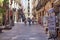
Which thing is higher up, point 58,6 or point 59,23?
point 58,6

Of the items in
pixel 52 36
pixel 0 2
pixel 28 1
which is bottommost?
pixel 52 36

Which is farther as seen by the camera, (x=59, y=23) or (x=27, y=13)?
(x=27, y=13)

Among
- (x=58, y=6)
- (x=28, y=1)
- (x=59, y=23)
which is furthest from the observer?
(x=28, y=1)

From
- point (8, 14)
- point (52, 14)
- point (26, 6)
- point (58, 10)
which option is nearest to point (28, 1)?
point (26, 6)

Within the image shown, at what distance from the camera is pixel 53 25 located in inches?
648

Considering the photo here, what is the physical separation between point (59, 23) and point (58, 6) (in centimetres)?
457

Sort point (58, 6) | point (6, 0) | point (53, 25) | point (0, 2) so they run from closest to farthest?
1. point (53, 25)
2. point (58, 6)
3. point (0, 2)
4. point (6, 0)

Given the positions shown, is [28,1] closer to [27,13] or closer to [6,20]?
[27,13]

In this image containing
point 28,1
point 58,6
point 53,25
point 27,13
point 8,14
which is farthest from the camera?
point 28,1

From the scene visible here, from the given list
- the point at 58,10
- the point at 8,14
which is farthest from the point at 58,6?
the point at 8,14

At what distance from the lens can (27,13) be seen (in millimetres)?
152750

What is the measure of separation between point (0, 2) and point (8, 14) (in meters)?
9.98

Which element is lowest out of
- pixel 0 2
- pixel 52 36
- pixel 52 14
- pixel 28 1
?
pixel 52 36

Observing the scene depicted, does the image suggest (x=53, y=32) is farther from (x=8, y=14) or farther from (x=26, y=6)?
(x=26, y=6)
